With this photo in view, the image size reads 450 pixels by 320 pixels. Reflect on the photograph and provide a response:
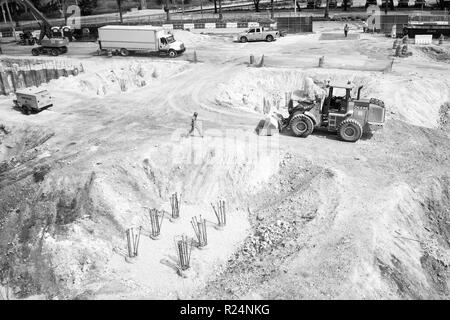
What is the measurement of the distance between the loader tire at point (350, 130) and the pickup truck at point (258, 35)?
85.9 feet

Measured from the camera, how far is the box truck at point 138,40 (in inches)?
1481

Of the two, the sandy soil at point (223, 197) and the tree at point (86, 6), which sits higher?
the tree at point (86, 6)

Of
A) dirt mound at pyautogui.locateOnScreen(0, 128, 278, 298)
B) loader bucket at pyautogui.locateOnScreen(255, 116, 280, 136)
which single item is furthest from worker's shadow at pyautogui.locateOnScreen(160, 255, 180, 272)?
loader bucket at pyautogui.locateOnScreen(255, 116, 280, 136)

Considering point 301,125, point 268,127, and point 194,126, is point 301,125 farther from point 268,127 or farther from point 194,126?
point 194,126

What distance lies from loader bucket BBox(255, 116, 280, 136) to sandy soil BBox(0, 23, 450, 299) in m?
0.43

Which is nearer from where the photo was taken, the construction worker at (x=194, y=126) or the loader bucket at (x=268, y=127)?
the construction worker at (x=194, y=126)

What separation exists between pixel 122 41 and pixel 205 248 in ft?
92.7

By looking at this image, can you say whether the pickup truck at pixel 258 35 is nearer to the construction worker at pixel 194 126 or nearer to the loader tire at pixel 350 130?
the construction worker at pixel 194 126

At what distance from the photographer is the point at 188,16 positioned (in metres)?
67.9

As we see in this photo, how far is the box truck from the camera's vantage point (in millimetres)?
37625

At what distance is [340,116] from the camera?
20.9 meters

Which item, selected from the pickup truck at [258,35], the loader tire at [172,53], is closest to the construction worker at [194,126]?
the loader tire at [172,53]

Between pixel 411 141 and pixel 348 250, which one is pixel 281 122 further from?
pixel 348 250

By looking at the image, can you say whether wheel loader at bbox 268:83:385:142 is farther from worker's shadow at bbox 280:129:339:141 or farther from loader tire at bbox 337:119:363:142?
worker's shadow at bbox 280:129:339:141
